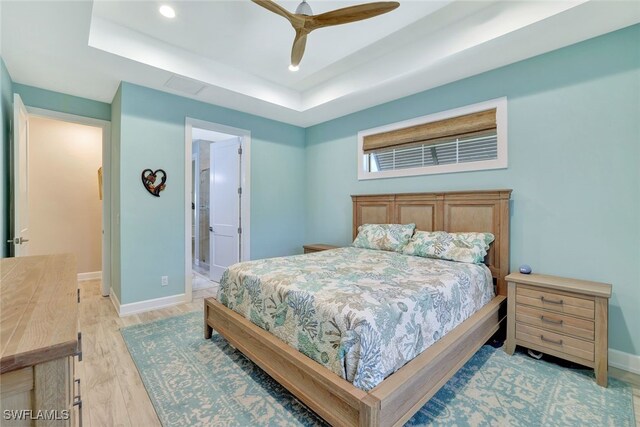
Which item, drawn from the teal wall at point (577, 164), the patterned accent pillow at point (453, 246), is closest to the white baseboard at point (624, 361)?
the teal wall at point (577, 164)

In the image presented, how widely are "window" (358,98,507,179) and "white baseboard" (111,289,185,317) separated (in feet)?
9.90

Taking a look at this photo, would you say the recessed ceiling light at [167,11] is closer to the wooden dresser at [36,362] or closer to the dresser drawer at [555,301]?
the wooden dresser at [36,362]

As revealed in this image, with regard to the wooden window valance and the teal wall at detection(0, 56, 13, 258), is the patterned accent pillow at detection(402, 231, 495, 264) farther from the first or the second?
the teal wall at detection(0, 56, 13, 258)

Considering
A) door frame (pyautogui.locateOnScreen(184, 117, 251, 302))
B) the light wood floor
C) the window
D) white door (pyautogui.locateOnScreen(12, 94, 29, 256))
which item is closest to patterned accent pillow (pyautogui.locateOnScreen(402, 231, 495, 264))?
the window

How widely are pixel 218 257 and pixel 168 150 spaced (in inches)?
79.6

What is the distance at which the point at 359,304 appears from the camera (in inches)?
60.6

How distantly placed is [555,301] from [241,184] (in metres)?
3.94

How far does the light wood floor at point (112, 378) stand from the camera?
168cm

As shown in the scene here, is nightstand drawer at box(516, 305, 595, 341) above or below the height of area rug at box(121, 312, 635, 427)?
above

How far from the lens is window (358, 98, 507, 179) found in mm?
2953

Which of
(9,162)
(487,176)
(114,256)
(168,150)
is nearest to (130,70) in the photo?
(168,150)

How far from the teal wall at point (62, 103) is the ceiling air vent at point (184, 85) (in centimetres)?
122

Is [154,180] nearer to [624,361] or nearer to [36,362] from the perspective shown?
[36,362]

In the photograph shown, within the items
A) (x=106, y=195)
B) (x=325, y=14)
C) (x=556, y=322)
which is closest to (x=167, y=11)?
(x=325, y=14)
